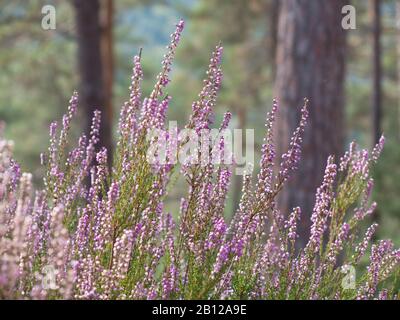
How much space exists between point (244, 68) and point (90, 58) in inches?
530

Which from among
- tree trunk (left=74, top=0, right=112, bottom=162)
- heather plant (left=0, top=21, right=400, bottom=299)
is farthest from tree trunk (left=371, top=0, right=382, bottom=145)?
heather plant (left=0, top=21, right=400, bottom=299)

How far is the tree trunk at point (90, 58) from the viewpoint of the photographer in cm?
951

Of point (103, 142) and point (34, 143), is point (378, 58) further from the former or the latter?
point (34, 143)

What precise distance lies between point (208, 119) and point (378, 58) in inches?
→ 601

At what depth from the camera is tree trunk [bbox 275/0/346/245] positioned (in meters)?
5.97

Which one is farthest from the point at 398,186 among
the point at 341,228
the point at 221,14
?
the point at 341,228

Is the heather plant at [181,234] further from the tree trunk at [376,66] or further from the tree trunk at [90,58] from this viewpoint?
the tree trunk at [376,66]

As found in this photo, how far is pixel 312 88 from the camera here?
6043 mm

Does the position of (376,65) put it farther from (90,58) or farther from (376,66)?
(90,58)

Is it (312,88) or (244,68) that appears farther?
(244,68)
